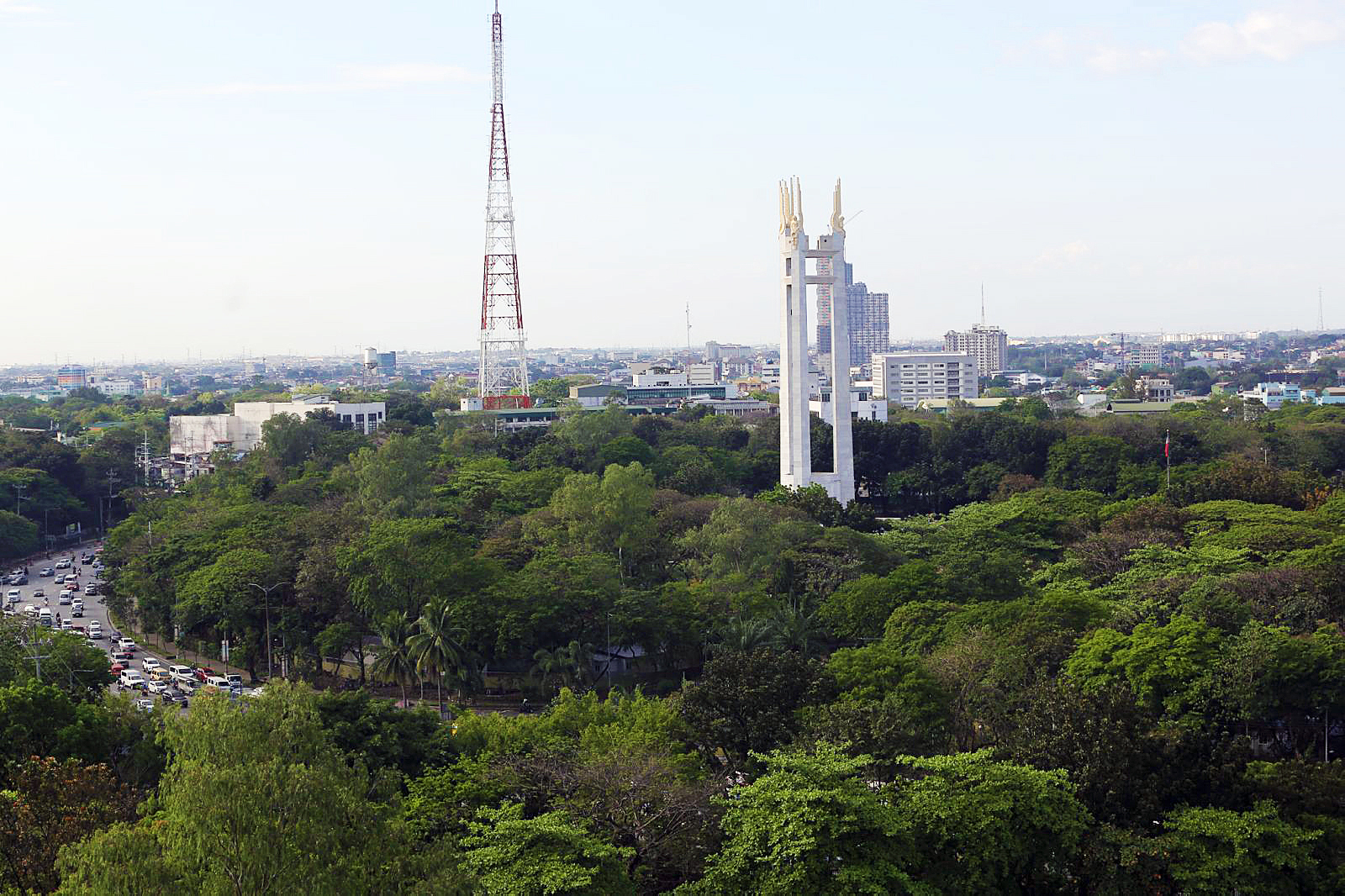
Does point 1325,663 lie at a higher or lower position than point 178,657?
higher

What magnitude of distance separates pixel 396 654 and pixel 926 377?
94456mm

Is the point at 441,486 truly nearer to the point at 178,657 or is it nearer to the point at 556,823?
the point at 178,657

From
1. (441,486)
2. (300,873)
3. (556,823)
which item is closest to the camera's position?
(300,873)

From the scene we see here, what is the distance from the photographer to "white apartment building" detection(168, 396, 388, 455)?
7275cm

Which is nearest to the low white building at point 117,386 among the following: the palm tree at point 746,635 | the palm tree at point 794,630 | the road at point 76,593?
the road at point 76,593

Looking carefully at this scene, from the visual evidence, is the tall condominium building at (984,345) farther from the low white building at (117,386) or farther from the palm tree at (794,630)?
the palm tree at (794,630)

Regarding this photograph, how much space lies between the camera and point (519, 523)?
36.3m

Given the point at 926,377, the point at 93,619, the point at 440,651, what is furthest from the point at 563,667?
the point at 926,377

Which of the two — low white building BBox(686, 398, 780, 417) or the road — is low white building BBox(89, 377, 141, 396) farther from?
the road

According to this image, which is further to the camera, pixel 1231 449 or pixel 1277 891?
pixel 1231 449

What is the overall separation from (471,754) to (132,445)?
48.8 meters

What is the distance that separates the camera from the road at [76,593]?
35062 millimetres

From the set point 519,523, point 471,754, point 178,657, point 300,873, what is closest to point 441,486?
point 519,523

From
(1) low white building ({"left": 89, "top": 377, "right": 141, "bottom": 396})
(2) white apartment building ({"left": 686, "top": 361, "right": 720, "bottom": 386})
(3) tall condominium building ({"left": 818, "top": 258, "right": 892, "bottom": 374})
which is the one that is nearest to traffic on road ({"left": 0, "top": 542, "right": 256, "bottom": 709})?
(2) white apartment building ({"left": 686, "top": 361, "right": 720, "bottom": 386})
